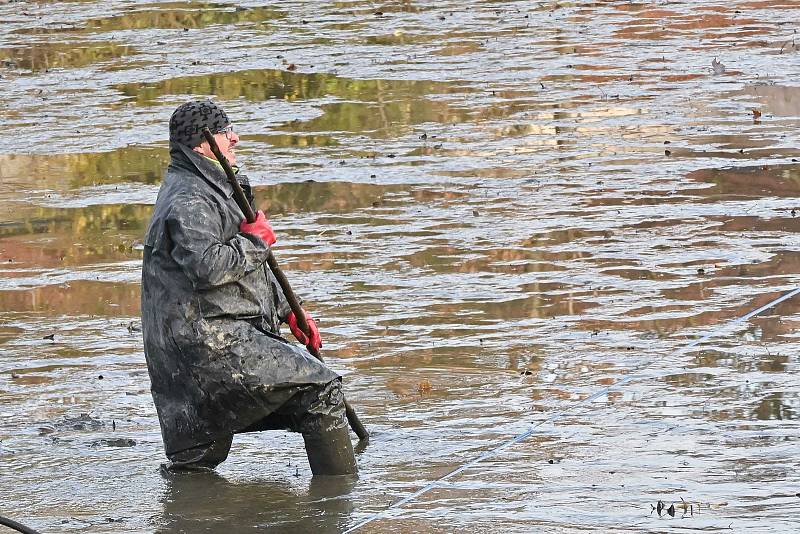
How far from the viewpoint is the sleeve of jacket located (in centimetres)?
660

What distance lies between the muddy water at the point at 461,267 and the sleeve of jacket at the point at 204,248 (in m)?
0.96

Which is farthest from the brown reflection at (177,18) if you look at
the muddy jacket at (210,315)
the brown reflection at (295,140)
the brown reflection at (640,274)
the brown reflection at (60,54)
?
the muddy jacket at (210,315)

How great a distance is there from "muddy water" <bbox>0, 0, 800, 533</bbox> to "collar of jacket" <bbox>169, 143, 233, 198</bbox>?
1.27 meters

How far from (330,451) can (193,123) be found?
1.48 metres

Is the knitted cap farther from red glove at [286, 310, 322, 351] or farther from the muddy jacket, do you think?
red glove at [286, 310, 322, 351]

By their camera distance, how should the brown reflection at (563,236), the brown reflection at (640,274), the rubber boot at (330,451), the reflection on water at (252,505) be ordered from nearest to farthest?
the reflection on water at (252,505)
the rubber boot at (330,451)
the brown reflection at (640,274)
the brown reflection at (563,236)

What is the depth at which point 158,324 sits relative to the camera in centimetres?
680

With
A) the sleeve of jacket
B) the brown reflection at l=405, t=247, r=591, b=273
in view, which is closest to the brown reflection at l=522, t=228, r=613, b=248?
the brown reflection at l=405, t=247, r=591, b=273

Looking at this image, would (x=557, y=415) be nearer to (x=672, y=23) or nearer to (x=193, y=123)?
(x=193, y=123)

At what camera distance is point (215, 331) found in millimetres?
6715

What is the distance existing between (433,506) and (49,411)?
2.48 meters

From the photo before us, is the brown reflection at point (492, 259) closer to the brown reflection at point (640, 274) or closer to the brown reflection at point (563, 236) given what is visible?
the brown reflection at point (563, 236)

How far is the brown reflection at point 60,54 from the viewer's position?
21.0 m

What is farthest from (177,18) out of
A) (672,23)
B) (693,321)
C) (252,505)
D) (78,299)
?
(252,505)
